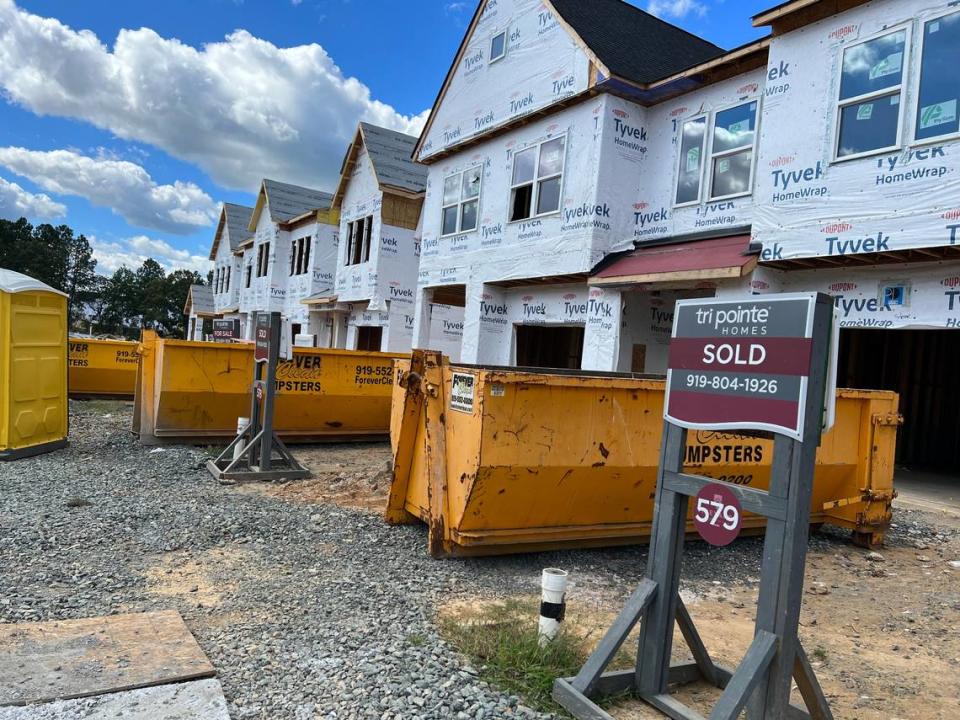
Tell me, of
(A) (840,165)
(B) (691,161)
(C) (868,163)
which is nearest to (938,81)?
(C) (868,163)

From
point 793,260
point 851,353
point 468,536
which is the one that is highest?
point 793,260

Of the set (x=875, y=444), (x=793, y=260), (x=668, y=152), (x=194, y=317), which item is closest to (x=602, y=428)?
(x=875, y=444)

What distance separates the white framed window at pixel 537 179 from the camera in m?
14.6

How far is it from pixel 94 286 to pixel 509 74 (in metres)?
85.8

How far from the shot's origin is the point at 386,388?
12.7 meters

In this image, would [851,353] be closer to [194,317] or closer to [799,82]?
[799,82]

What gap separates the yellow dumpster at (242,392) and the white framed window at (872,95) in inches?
332

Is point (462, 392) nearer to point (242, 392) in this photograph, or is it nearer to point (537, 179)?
point (242, 392)

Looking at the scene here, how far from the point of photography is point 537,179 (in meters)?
15.1

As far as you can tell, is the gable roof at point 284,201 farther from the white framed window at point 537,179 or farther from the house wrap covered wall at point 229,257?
the white framed window at point 537,179

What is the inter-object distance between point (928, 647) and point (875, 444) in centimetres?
296

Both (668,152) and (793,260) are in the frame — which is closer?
(793,260)

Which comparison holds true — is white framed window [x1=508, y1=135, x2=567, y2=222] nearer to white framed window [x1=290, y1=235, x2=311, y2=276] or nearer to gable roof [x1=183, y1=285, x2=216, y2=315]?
white framed window [x1=290, y1=235, x2=311, y2=276]

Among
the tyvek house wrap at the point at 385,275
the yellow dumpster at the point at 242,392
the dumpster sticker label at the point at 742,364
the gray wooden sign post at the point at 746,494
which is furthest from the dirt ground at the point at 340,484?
the tyvek house wrap at the point at 385,275
